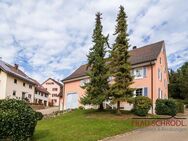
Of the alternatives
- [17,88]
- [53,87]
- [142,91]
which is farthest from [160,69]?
[53,87]

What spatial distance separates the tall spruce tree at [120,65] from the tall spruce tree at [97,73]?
37.6 inches

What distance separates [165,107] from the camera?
91.9 ft

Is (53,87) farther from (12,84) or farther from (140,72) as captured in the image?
(140,72)

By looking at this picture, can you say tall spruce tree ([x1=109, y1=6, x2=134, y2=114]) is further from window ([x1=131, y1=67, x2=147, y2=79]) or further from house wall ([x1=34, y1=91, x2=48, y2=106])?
house wall ([x1=34, y1=91, x2=48, y2=106])

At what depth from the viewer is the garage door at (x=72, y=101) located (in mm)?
41438

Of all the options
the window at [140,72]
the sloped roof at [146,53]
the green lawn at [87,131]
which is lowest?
the green lawn at [87,131]

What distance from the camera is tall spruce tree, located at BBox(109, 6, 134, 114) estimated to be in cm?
2406

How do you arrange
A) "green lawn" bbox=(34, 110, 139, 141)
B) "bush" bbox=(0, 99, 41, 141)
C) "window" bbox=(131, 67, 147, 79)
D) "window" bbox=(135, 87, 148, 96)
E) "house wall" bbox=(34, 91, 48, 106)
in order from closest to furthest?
"bush" bbox=(0, 99, 41, 141), "green lawn" bbox=(34, 110, 139, 141), "window" bbox=(135, 87, 148, 96), "window" bbox=(131, 67, 147, 79), "house wall" bbox=(34, 91, 48, 106)

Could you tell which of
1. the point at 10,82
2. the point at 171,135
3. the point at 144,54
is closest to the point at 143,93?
the point at 144,54

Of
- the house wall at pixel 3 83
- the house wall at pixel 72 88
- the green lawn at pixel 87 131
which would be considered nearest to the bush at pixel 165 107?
the green lawn at pixel 87 131

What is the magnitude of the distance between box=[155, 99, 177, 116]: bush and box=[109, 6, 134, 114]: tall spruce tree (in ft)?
18.6

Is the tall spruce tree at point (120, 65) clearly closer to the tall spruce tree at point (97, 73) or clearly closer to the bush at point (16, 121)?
the tall spruce tree at point (97, 73)

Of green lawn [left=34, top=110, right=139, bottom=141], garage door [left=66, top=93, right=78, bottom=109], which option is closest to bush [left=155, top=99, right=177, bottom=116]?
green lawn [left=34, top=110, right=139, bottom=141]

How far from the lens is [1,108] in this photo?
13.0 m
